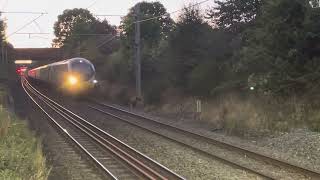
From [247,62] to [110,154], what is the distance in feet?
32.2

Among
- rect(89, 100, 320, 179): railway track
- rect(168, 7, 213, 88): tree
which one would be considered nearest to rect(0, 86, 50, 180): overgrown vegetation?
rect(89, 100, 320, 179): railway track

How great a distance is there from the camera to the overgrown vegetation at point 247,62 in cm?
2272

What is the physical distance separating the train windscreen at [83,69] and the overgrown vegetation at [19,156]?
22483 millimetres

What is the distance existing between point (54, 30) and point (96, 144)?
104 meters

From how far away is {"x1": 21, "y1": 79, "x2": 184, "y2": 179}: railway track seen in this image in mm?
15116

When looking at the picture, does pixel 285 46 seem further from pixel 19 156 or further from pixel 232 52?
pixel 19 156

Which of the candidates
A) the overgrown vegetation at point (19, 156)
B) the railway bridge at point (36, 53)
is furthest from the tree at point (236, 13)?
the railway bridge at point (36, 53)

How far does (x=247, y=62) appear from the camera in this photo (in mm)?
25891

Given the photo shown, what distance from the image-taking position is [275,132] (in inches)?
853

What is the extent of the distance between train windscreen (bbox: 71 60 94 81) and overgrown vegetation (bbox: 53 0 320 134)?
4.55 meters

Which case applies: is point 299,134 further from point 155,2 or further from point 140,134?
point 155,2

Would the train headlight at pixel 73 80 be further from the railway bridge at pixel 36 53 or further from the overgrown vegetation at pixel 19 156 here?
the railway bridge at pixel 36 53

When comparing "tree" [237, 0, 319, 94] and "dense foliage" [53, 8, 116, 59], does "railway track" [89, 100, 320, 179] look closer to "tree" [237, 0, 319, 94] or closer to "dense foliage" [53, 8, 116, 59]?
"tree" [237, 0, 319, 94]

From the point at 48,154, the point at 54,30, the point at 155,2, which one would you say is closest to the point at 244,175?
the point at 48,154
